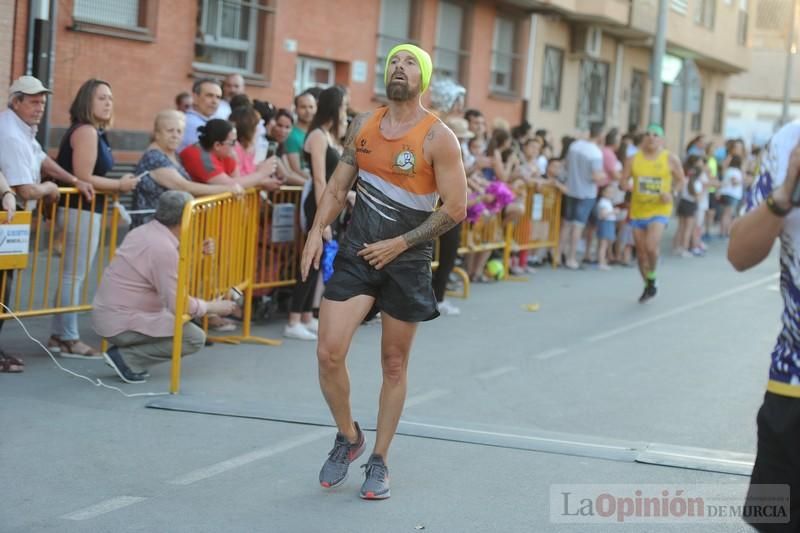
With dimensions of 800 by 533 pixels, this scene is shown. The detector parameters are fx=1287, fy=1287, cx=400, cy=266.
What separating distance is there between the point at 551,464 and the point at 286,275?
5.05 metres

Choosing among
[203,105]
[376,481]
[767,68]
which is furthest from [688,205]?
[767,68]

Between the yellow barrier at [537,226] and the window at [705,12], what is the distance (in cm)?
2145

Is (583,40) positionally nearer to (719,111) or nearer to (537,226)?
(537,226)

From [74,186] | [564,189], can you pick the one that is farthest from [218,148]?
[564,189]

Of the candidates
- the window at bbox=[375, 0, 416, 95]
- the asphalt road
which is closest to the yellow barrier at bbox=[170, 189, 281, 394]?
the asphalt road

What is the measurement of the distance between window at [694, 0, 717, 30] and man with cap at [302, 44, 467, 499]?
3324 cm

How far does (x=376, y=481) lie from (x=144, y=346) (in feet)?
9.45

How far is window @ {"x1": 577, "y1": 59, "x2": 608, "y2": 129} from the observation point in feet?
102

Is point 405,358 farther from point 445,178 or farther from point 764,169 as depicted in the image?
point 764,169

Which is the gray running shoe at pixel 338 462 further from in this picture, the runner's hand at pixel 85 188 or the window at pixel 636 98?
the window at pixel 636 98

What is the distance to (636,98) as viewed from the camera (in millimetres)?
35281

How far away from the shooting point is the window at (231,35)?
17.4 meters

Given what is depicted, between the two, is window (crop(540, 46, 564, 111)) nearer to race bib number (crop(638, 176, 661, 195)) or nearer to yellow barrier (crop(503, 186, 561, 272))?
yellow barrier (crop(503, 186, 561, 272))

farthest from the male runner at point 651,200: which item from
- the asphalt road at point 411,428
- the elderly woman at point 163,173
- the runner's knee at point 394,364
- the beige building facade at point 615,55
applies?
the runner's knee at point 394,364
